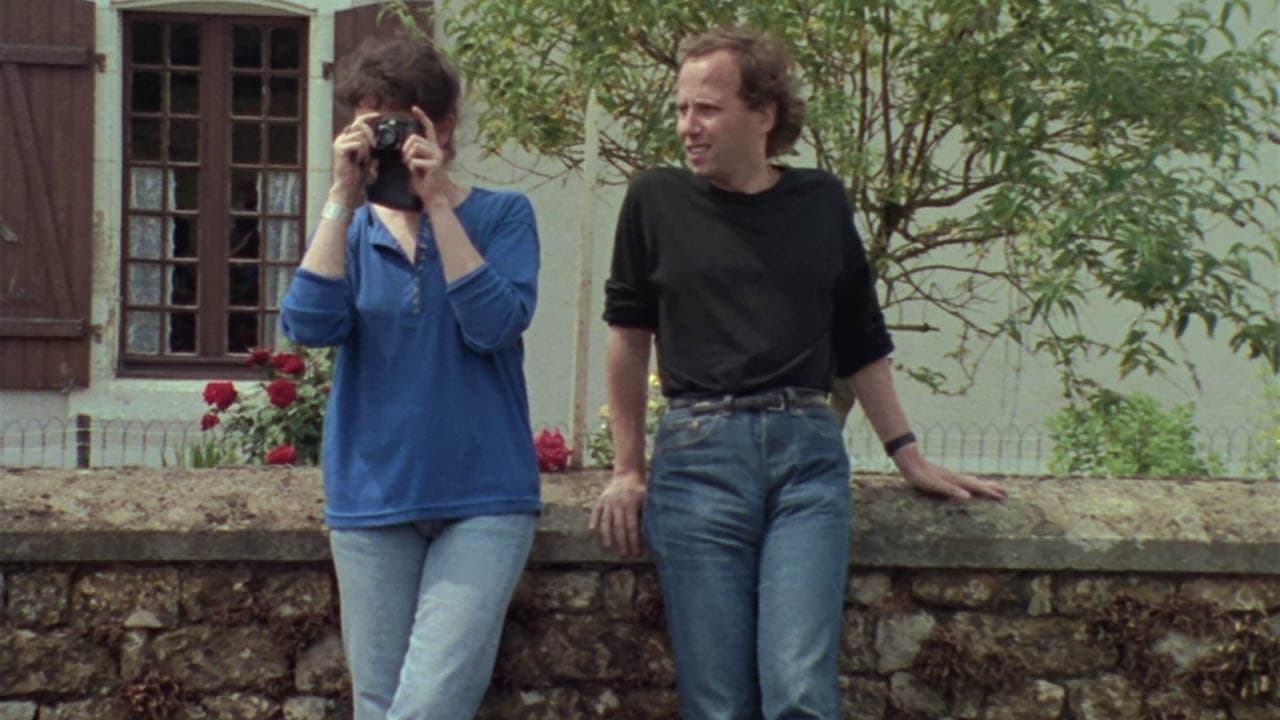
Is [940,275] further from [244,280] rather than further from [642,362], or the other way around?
[642,362]

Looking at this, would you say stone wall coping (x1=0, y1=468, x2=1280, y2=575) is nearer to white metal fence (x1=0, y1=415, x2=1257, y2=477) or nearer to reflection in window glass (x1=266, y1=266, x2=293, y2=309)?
white metal fence (x1=0, y1=415, x2=1257, y2=477)

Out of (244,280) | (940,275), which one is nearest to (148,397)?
(244,280)

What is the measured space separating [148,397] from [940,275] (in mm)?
3712

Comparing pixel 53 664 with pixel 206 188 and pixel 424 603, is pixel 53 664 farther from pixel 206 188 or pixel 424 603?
pixel 206 188

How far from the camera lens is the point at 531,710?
428cm

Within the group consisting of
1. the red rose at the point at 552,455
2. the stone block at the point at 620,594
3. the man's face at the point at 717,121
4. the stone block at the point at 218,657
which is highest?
the man's face at the point at 717,121

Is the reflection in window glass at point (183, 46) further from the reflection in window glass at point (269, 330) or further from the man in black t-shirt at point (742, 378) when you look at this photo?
the man in black t-shirt at point (742, 378)

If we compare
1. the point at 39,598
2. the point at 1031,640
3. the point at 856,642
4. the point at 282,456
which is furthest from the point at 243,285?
the point at 1031,640

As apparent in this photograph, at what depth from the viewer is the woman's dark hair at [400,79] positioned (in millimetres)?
3586

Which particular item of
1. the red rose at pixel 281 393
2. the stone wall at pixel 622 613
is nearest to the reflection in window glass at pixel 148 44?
the red rose at pixel 281 393

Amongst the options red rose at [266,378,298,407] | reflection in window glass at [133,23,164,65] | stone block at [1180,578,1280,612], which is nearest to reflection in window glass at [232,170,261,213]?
reflection in window glass at [133,23,164,65]

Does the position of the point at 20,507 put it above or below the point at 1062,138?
below

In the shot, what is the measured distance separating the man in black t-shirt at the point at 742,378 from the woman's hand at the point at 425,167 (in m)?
0.42

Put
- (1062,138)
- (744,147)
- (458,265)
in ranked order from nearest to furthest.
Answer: (458,265) < (744,147) < (1062,138)
